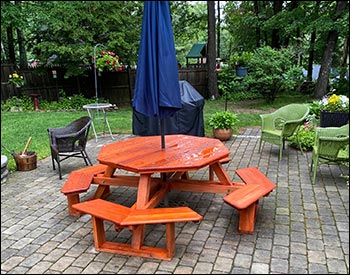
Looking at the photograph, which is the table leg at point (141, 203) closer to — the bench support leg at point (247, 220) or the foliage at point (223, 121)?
the bench support leg at point (247, 220)

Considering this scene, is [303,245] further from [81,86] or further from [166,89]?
[81,86]

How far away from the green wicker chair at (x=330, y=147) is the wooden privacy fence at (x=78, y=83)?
29.0 feet

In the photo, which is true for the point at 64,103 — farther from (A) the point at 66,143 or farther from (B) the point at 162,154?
(B) the point at 162,154

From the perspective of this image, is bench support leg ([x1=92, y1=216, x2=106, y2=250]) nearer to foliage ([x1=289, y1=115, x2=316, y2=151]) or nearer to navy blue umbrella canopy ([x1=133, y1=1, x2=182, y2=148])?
navy blue umbrella canopy ([x1=133, y1=1, x2=182, y2=148])

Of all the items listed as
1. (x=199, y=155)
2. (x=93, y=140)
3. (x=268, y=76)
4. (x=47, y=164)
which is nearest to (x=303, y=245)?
(x=199, y=155)

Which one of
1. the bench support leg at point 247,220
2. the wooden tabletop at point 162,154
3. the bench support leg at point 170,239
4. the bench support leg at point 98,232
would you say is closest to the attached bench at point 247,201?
the bench support leg at point 247,220

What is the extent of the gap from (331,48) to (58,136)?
29.5 feet

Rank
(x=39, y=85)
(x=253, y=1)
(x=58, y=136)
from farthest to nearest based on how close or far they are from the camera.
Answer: (x=253, y=1)
(x=39, y=85)
(x=58, y=136)

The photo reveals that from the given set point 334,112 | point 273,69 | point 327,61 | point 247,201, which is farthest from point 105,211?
point 327,61

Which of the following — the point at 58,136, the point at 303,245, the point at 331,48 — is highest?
the point at 331,48

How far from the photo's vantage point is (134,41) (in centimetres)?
1025

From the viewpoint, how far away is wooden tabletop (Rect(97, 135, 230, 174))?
9.02 ft

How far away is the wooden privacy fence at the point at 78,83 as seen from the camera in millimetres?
10797

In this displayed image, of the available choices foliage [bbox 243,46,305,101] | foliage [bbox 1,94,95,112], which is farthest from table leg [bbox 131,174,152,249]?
foliage [bbox 1,94,95,112]
